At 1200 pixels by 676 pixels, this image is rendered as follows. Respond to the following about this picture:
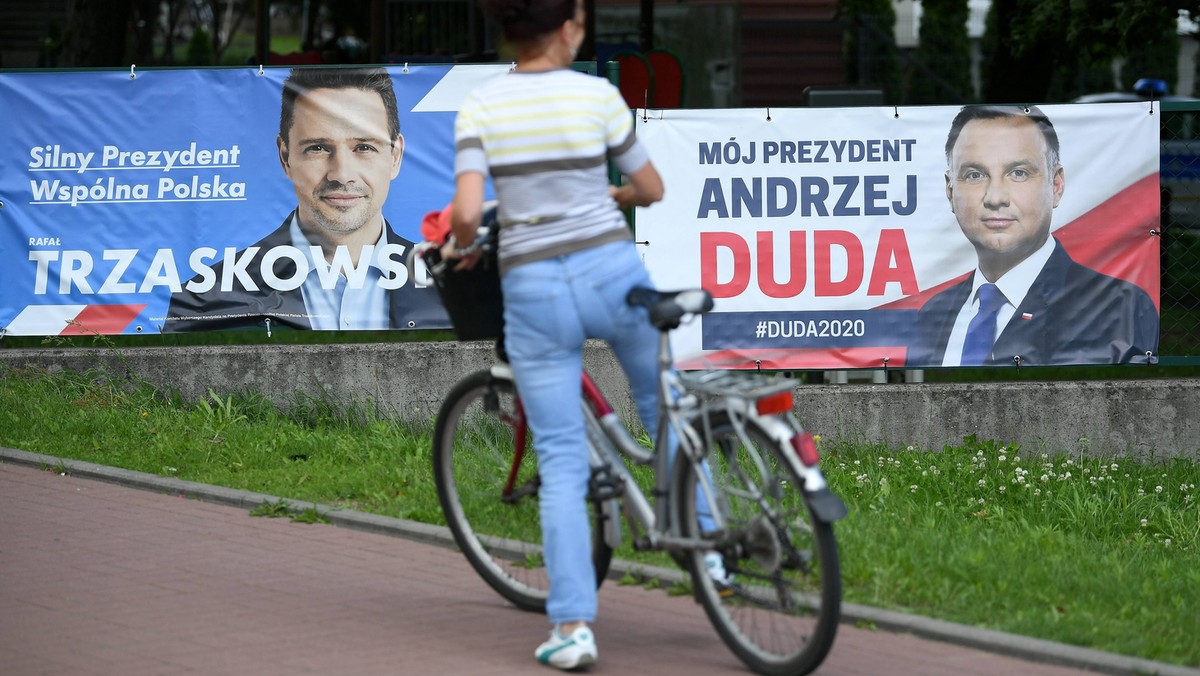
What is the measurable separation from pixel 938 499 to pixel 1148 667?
2843 mm

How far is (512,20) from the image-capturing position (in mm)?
4609

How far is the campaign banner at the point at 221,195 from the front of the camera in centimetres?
888

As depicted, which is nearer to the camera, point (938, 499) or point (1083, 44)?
point (938, 499)

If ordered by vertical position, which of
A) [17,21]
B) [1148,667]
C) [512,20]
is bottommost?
[1148,667]

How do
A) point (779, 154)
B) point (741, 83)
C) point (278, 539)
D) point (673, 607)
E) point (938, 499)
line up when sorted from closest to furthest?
point (673, 607)
point (278, 539)
point (938, 499)
point (779, 154)
point (741, 83)

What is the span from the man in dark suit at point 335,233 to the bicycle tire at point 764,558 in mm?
4385

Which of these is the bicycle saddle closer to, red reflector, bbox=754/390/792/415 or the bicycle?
the bicycle

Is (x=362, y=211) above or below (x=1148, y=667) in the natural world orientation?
above

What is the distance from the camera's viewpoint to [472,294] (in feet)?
16.6

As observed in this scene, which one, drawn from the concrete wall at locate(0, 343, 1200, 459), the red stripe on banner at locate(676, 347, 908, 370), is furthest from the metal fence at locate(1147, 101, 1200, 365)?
the red stripe on banner at locate(676, 347, 908, 370)

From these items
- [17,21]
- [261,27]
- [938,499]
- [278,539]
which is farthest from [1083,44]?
[17,21]

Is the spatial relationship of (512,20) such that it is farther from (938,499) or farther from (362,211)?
(362,211)

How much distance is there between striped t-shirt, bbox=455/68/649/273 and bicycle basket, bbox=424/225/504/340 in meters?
0.29

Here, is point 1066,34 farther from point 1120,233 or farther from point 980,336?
point 980,336
